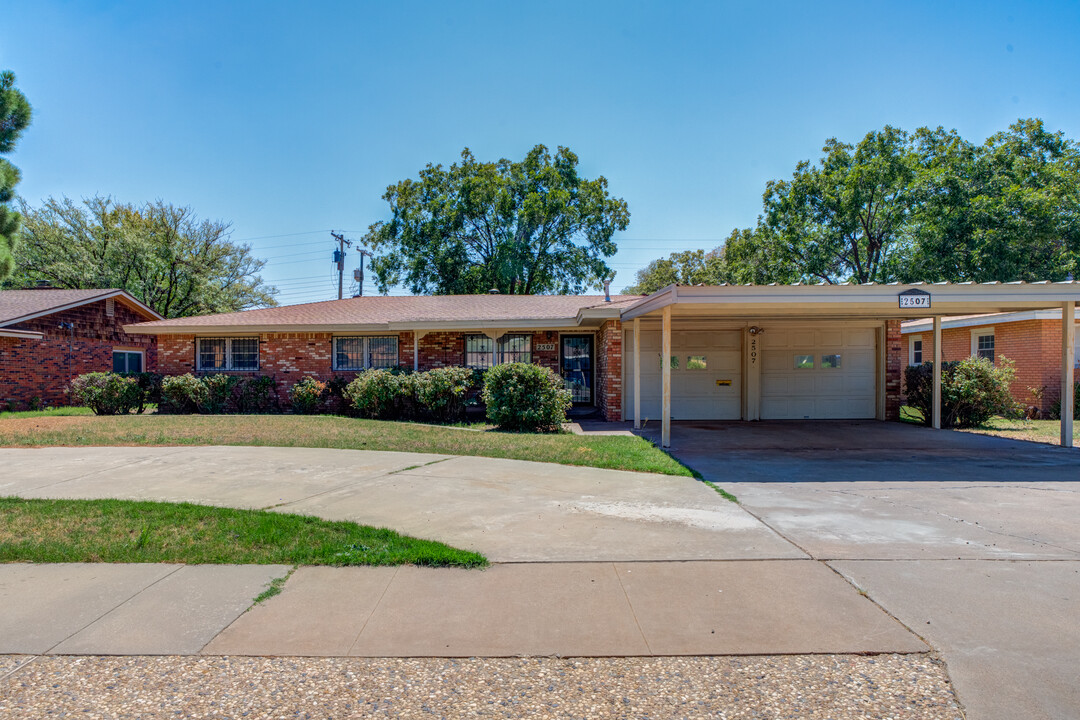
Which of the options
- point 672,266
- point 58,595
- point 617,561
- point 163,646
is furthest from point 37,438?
point 672,266

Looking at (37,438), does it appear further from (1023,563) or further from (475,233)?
(475,233)

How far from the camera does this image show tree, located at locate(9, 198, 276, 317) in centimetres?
2686

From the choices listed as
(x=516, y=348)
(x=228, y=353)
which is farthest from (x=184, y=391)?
(x=516, y=348)

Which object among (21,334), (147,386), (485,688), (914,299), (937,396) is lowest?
(485,688)

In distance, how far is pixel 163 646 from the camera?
10.3 ft

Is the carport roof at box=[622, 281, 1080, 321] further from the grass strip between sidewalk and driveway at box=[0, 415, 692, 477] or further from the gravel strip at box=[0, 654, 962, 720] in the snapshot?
the gravel strip at box=[0, 654, 962, 720]

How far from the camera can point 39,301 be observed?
18.5 meters

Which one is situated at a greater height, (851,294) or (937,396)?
(851,294)

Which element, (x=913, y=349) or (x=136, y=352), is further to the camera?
(x=136, y=352)

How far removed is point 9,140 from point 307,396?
783 cm

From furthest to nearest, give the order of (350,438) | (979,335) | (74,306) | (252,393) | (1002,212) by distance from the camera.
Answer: (1002,212) < (74,306) < (979,335) < (252,393) < (350,438)

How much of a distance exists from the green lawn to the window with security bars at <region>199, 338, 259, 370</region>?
17205 mm

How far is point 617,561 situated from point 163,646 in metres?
2.87

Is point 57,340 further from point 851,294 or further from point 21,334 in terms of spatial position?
point 851,294
